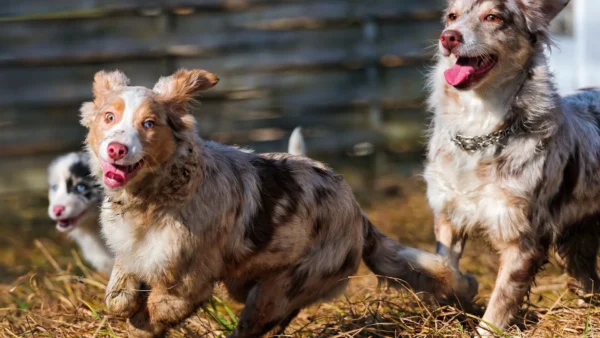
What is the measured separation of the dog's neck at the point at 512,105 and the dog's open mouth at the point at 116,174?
1.72 m

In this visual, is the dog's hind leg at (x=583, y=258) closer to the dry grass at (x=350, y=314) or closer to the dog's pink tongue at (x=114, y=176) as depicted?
the dry grass at (x=350, y=314)

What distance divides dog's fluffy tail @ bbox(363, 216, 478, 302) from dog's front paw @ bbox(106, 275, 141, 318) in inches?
48.5

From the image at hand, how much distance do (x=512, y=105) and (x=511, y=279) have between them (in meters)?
0.84

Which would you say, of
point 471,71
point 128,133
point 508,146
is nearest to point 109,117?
point 128,133

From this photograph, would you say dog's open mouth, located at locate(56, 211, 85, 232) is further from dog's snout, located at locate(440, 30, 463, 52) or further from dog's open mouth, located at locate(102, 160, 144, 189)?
dog's snout, located at locate(440, 30, 463, 52)

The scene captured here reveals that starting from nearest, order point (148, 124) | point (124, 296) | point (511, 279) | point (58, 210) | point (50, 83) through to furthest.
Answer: point (148, 124) < point (124, 296) < point (511, 279) < point (58, 210) < point (50, 83)

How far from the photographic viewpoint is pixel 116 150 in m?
3.44

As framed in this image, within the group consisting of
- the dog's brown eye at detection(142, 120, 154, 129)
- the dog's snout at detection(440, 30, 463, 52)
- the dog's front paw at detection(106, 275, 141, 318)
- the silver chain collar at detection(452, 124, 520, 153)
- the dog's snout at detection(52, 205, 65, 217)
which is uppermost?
the dog's snout at detection(440, 30, 463, 52)

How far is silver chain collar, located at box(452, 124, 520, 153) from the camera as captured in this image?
4.26m

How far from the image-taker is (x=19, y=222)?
7559 mm

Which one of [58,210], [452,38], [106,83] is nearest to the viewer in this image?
[106,83]

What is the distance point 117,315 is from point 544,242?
81.3 inches

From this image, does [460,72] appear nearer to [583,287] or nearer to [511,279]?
[511,279]

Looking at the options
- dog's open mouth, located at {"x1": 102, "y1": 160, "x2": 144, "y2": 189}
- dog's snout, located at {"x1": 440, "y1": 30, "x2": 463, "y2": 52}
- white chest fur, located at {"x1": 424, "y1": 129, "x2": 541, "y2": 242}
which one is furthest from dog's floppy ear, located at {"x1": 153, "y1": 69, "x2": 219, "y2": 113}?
white chest fur, located at {"x1": 424, "y1": 129, "x2": 541, "y2": 242}
